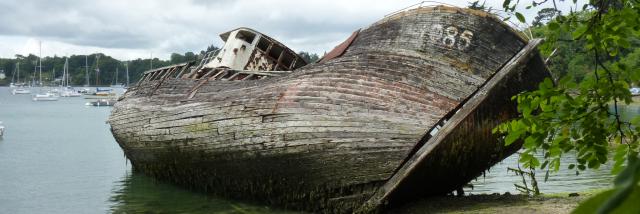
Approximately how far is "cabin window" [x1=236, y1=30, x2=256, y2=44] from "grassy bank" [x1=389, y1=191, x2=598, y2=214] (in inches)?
281

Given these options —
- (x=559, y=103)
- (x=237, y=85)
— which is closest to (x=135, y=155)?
(x=237, y=85)

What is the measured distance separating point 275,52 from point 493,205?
8.19 metres

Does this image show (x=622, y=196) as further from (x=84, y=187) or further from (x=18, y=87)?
(x=18, y=87)

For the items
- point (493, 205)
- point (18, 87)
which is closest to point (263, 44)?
point (493, 205)

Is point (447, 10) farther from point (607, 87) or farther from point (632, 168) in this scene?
point (632, 168)

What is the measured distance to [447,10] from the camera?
9133 mm

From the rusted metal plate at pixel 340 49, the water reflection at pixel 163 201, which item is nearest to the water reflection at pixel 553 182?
the rusted metal plate at pixel 340 49

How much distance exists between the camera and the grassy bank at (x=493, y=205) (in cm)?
889

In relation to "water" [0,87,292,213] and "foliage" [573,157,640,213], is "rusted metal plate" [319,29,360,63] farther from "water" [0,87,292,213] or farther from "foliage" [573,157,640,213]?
"foliage" [573,157,640,213]

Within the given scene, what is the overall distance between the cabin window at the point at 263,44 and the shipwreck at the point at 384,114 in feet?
16.4

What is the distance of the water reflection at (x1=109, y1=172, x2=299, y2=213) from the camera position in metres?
11.7

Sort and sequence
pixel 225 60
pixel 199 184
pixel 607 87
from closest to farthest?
1. pixel 607 87
2. pixel 199 184
3. pixel 225 60

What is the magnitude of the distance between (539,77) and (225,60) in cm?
755

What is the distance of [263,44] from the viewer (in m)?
15.7
